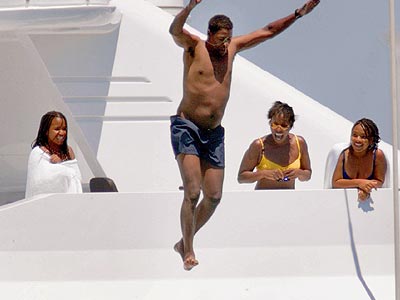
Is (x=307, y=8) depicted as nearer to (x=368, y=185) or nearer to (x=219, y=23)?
(x=219, y=23)

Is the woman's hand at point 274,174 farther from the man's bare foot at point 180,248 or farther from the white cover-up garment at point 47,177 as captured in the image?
the white cover-up garment at point 47,177

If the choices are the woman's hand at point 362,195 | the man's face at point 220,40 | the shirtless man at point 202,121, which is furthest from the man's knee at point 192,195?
the woman's hand at point 362,195

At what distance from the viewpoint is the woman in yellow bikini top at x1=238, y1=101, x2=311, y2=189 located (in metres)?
11.4

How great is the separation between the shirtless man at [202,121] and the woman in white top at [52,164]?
1.96 metres

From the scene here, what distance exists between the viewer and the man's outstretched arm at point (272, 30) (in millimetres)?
9977

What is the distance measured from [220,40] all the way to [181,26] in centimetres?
35

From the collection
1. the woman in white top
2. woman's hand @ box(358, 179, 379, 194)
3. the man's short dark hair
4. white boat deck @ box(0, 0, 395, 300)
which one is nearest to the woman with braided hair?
woman's hand @ box(358, 179, 379, 194)

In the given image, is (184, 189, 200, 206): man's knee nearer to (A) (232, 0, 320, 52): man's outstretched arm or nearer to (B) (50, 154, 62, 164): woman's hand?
(A) (232, 0, 320, 52): man's outstretched arm

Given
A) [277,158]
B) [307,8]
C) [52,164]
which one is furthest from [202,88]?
[52,164]

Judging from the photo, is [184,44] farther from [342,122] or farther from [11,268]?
[342,122]

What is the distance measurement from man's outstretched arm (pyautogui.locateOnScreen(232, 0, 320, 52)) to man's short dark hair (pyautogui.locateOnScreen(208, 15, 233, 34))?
38 cm

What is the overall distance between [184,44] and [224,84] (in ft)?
1.41

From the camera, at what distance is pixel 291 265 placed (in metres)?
11.0

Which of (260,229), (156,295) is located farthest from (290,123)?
(156,295)
